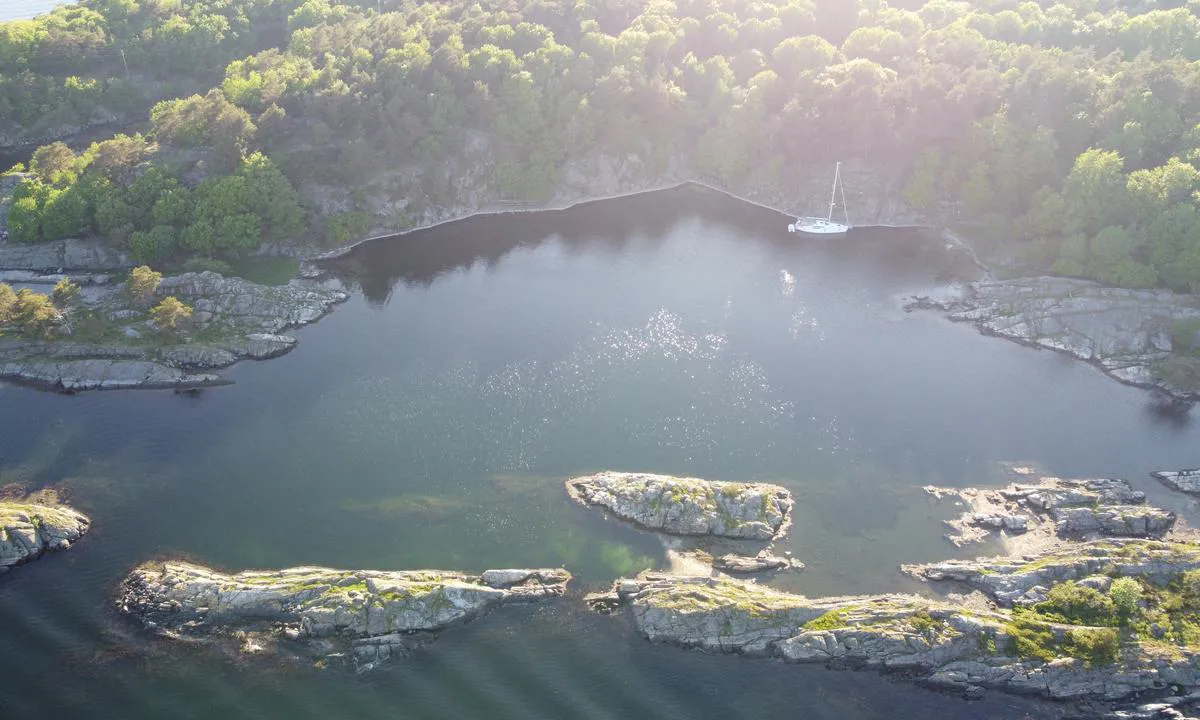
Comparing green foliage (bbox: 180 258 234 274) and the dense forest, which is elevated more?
the dense forest

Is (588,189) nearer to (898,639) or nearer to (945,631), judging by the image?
(898,639)

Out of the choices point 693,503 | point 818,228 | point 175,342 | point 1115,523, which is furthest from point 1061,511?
point 175,342

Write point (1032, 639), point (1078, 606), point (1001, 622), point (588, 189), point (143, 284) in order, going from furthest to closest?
point (588, 189) → point (143, 284) → point (1078, 606) → point (1001, 622) → point (1032, 639)

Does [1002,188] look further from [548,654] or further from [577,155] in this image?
[548,654]

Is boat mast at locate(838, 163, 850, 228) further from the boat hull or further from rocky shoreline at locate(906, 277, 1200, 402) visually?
rocky shoreline at locate(906, 277, 1200, 402)

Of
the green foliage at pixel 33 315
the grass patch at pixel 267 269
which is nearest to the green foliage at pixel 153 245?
the grass patch at pixel 267 269

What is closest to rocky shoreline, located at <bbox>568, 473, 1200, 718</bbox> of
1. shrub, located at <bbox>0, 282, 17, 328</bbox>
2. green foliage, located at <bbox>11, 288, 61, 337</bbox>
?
green foliage, located at <bbox>11, 288, 61, 337</bbox>
